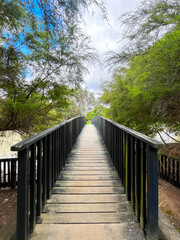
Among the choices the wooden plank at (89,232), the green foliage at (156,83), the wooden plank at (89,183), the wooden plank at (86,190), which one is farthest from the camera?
the green foliage at (156,83)

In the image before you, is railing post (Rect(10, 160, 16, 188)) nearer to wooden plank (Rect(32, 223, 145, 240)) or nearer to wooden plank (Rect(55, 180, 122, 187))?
wooden plank (Rect(55, 180, 122, 187))

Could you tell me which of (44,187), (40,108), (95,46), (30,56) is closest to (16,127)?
(40,108)

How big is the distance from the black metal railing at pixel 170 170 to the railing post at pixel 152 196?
16.5ft

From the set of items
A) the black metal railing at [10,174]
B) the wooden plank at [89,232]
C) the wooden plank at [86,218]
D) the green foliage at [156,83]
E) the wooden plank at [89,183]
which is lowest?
the black metal railing at [10,174]

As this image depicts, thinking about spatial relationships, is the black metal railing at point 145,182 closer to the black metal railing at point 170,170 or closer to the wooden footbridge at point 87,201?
the wooden footbridge at point 87,201

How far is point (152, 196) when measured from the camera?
129 cm

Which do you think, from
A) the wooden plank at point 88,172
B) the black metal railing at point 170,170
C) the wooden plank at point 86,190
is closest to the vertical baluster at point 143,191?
the wooden plank at point 86,190

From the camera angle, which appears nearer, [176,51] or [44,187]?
[44,187]

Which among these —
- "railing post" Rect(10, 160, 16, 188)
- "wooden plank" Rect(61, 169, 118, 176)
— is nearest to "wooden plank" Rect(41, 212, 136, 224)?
"wooden plank" Rect(61, 169, 118, 176)

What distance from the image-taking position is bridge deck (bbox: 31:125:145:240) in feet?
4.71

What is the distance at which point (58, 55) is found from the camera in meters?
4.18

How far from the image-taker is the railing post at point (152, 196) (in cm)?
129

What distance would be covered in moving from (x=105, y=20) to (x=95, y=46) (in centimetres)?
165

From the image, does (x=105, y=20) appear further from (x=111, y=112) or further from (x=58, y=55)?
(x=111, y=112)
